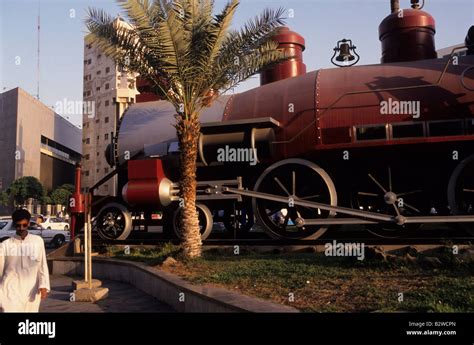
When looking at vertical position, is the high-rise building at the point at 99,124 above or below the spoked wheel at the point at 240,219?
above

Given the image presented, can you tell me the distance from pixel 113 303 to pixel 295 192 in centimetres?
487

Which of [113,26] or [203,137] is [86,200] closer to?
[203,137]

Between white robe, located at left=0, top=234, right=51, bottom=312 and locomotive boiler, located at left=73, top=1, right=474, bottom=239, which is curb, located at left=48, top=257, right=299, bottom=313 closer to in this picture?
locomotive boiler, located at left=73, top=1, right=474, bottom=239

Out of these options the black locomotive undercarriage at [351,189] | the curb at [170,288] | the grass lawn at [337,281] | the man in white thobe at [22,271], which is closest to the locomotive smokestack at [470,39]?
the black locomotive undercarriage at [351,189]

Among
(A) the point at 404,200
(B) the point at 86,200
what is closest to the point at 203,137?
(B) the point at 86,200

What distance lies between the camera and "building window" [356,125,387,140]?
9241 millimetres

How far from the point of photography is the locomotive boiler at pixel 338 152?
8.97 m

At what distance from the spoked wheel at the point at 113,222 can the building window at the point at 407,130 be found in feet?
23.1

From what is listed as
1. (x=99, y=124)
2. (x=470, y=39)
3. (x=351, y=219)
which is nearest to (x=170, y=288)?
(x=351, y=219)

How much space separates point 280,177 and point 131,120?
4.72 m

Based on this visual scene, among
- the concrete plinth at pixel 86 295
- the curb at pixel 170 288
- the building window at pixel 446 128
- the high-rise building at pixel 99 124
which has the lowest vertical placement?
the concrete plinth at pixel 86 295

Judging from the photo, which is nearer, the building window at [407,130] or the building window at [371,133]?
the building window at [407,130]

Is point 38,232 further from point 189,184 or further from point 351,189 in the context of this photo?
point 351,189

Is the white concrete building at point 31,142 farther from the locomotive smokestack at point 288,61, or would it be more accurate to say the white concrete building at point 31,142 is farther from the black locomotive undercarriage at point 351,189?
the black locomotive undercarriage at point 351,189
